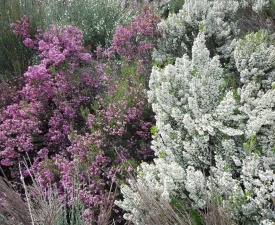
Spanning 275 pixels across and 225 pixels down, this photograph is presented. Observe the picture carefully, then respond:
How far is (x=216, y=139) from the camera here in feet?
7.93

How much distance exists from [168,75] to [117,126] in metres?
0.86

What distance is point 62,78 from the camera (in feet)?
12.5

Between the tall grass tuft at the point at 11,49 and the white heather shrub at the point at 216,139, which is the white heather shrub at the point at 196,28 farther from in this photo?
the tall grass tuft at the point at 11,49

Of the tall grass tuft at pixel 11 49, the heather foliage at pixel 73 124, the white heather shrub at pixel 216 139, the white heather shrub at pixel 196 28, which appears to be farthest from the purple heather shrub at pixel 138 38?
the white heather shrub at pixel 216 139

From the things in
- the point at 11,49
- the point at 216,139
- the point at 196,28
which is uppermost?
the point at 196,28

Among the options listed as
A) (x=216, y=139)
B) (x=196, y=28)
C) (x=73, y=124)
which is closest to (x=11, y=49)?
(x=73, y=124)

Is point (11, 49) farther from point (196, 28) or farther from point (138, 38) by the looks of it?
point (196, 28)

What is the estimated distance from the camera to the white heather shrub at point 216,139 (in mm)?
2039

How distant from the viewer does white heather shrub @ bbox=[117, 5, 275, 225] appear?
6.69ft

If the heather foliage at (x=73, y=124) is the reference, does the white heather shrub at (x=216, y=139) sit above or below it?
above

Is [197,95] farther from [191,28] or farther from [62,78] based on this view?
[191,28]

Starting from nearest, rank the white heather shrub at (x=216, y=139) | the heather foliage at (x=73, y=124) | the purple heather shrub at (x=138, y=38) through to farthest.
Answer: the white heather shrub at (x=216, y=139) → the heather foliage at (x=73, y=124) → the purple heather shrub at (x=138, y=38)

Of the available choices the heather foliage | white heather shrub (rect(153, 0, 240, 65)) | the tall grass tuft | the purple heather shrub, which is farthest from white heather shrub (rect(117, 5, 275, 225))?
the tall grass tuft

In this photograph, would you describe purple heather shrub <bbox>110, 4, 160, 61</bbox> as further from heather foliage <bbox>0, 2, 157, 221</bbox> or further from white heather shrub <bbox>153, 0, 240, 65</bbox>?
heather foliage <bbox>0, 2, 157, 221</bbox>
